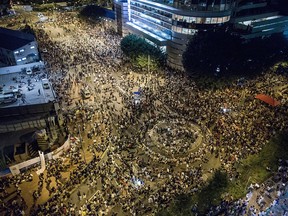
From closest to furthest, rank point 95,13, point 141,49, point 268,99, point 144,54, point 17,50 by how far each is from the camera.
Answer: point 268,99 → point 144,54 → point 141,49 → point 17,50 → point 95,13

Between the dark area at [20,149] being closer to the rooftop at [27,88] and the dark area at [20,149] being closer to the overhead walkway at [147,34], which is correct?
the rooftop at [27,88]

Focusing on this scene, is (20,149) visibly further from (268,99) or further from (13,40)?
(13,40)

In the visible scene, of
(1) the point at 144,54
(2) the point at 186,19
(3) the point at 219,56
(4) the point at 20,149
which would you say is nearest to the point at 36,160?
(4) the point at 20,149

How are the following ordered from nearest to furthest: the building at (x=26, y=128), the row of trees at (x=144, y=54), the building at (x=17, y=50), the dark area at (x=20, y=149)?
the dark area at (x=20, y=149) → the building at (x=26, y=128) → the row of trees at (x=144, y=54) → the building at (x=17, y=50)

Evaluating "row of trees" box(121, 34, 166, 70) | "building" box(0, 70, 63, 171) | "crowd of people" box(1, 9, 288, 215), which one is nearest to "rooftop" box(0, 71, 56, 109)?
"building" box(0, 70, 63, 171)

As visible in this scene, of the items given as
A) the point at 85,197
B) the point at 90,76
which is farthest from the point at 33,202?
the point at 90,76

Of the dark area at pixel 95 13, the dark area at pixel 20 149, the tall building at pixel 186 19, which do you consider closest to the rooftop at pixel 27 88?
the dark area at pixel 20 149

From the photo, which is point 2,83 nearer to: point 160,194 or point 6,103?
point 6,103
